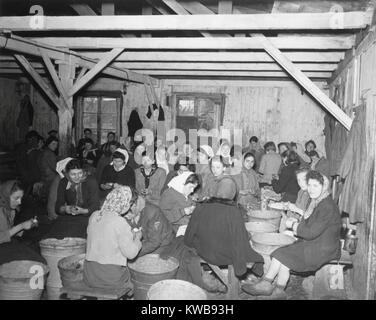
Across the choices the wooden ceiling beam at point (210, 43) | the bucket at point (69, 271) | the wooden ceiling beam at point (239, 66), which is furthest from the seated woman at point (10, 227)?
the wooden ceiling beam at point (239, 66)

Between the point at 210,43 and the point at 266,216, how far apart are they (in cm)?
335

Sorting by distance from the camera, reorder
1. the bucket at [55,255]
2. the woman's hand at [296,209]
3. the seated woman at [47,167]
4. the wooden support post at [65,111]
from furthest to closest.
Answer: the seated woman at [47,167] → the wooden support post at [65,111] → the woman's hand at [296,209] → the bucket at [55,255]

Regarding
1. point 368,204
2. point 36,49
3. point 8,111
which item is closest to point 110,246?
point 368,204

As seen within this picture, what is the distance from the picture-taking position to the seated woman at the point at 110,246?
441 centimetres

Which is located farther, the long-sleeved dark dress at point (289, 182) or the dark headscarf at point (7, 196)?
the long-sleeved dark dress at point (289, 182)

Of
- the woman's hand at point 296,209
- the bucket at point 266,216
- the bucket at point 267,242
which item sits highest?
the woman's hand at point 296,209

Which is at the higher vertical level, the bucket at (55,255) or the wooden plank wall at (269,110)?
the wooden plank wall at (269,110)

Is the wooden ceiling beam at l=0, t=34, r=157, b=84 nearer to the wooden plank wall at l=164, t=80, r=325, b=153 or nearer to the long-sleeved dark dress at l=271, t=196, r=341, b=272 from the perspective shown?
the wooden plank wall at l=164, t=80, r=325, b=153

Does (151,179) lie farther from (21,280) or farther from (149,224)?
(21,280)

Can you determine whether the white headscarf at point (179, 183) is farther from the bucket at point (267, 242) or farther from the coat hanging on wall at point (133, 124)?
the coat hanging on wall at point (133, 124)

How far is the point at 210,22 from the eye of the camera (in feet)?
18.4

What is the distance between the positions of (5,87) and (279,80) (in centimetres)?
1028

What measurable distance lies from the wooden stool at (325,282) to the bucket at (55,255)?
3.58 metres

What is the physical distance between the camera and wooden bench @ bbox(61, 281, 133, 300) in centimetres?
445
